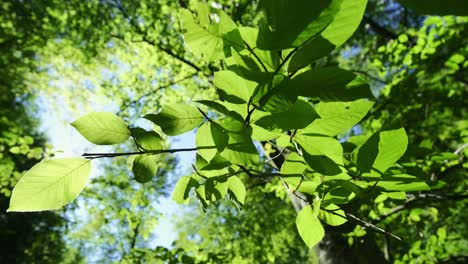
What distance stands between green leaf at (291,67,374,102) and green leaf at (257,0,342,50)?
0.28 ft

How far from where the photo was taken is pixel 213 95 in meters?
6.80

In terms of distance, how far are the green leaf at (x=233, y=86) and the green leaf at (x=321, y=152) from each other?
7.2 inches

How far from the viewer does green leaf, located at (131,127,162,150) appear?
0.68 meters

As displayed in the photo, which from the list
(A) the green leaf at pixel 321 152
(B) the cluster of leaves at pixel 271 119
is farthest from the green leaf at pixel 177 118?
(A) the green leaf at pixel 321 152

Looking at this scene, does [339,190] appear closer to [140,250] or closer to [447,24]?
[447,24]

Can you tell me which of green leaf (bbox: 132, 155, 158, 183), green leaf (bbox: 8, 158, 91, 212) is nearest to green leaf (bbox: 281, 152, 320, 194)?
green leaf (bbox: 132, 155, 158, 183)

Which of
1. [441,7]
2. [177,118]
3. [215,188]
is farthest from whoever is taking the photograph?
[215,188]

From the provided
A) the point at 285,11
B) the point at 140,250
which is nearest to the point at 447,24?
the point at 285,11

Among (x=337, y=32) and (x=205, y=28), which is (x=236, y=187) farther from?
(x=337, y=32)

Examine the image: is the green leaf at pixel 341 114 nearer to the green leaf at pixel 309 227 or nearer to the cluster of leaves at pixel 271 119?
the cluster of leaves at pixel 271 119

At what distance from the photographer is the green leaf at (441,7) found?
0.32 meters

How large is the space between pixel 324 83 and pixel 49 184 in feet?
1.88

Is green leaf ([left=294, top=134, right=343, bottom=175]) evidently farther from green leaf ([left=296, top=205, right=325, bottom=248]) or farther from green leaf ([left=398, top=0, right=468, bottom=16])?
green leaf ([left=398, top=0, right=468, bottom=16])

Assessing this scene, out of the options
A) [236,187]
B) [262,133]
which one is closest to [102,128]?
[262,133]
